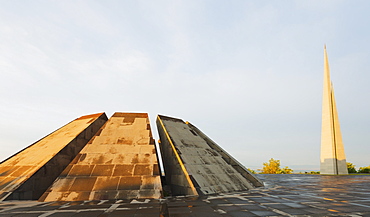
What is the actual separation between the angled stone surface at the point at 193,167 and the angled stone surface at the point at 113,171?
65.0 inches

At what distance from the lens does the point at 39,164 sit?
13078 mm

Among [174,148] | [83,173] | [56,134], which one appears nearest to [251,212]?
[174,148]

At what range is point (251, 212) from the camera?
8172mm

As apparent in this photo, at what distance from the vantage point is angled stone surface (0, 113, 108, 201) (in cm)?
1145

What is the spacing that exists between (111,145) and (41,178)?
4.38 meters

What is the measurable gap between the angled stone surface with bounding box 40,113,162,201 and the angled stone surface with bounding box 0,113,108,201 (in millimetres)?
1360

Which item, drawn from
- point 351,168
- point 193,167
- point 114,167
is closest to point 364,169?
point 351,168

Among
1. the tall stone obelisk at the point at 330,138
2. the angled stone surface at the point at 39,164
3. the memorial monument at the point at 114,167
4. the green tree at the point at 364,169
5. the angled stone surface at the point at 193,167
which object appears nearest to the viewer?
the memorial monument at the point at 114,167

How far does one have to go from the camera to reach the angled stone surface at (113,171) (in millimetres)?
11008

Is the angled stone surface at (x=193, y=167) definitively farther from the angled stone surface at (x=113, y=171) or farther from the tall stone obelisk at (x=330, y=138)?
the tall stone obelisk at (x=330, y=138)

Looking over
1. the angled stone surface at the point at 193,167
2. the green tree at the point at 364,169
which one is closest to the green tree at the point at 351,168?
the green tree at the point at 364,169

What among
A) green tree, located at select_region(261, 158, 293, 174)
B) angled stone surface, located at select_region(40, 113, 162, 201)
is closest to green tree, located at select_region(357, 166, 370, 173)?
green tree, located at select_region(261, 158, 293, 174)

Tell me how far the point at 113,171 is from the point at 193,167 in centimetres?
501

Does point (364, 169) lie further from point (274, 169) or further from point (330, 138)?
point (274, 169)
